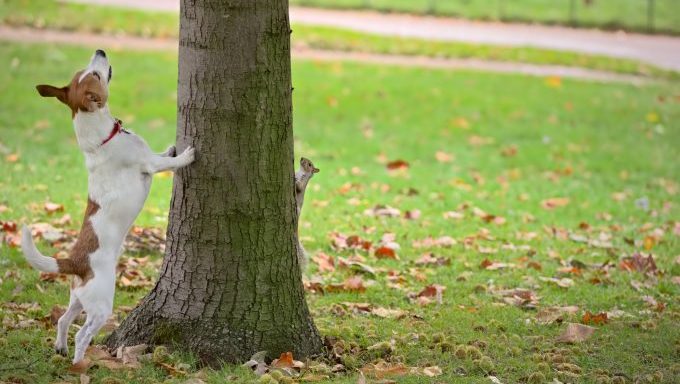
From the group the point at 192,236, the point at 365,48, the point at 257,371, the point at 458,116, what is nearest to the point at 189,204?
the point at 192,236

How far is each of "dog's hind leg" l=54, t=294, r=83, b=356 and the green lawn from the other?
3.4 inches

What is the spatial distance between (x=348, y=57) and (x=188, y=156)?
1240cm

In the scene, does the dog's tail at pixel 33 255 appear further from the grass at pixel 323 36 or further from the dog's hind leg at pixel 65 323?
the grass at pixel 323 36

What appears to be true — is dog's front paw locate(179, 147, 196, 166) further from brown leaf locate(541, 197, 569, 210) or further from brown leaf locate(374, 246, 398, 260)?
brown leaf locate(541, 197, 569, 210)

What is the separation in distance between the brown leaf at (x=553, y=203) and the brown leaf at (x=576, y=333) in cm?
416

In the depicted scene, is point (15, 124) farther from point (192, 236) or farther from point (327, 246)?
point (192, 236)

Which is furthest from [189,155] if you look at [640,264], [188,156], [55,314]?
[640,264]

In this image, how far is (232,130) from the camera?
5.00 metres

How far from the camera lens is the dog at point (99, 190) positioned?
15.7 ft

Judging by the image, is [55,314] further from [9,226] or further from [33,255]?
[9,226]

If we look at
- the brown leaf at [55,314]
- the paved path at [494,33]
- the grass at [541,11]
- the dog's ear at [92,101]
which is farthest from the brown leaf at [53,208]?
the grass at [541,11]

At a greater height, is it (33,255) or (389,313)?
(33,255)

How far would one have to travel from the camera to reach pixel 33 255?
4.64m

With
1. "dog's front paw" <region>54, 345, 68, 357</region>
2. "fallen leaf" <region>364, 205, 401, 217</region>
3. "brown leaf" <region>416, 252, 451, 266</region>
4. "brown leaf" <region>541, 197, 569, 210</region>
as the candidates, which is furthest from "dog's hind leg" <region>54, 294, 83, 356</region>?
"brown leaf" <region>541, 197, 569, 210</region>
